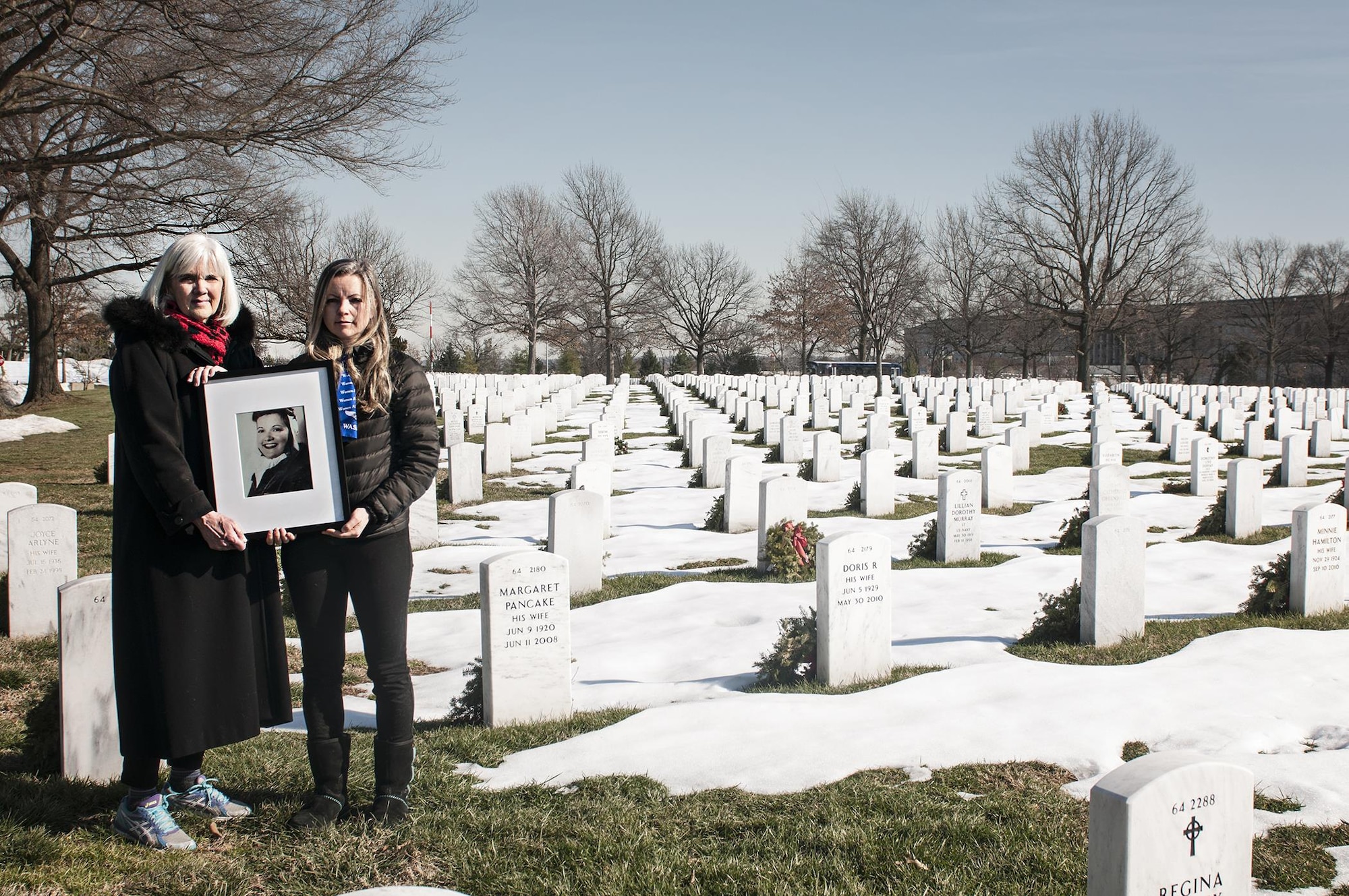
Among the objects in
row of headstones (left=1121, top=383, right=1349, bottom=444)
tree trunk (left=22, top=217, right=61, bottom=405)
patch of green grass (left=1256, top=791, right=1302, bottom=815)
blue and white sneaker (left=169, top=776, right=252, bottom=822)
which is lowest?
patch of green grass (left=1256, top=791, right=1302, bottom=815)

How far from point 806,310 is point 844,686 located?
5385 centimetres

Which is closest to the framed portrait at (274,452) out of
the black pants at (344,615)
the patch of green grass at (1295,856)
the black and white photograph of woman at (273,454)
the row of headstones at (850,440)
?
the black and white photograph of woman at (273,454)

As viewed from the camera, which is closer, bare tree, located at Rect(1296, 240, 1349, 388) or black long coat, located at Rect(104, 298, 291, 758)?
black long coat, located at Rect(104, 298, 291, 758)

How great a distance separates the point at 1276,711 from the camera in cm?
500

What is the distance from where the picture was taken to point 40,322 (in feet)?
88.8

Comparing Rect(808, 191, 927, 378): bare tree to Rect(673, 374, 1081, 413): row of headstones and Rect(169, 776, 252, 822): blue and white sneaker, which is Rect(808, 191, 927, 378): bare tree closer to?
Rect(673, 374, 1081, 413): row of headstones

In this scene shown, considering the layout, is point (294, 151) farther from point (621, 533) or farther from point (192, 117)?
point (621, 533)

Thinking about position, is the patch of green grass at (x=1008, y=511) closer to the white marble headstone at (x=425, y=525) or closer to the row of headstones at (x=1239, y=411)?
the white marble headstone at (x=425, y=525)

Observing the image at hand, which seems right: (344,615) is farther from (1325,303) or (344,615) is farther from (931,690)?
(1325,303)

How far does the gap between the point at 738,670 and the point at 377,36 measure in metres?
8.96

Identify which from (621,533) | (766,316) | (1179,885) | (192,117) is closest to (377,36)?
(192,117)

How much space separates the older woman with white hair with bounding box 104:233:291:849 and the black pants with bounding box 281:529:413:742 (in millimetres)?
130

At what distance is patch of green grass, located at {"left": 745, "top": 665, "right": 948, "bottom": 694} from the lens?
591 centimetres

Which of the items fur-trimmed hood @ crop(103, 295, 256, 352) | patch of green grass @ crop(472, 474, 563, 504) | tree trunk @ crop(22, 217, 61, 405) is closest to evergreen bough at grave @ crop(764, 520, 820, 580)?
patch of green grass @ crop(472, 474, 563, 504)
